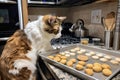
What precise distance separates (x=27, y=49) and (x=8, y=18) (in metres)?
0.58

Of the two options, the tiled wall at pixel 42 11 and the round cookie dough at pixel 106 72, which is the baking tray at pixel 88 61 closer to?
the round cookie dough at pixel 106 72

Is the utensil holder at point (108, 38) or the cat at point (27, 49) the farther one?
the utensil holder at point (108, 38)

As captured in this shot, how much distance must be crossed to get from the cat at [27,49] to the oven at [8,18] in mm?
330

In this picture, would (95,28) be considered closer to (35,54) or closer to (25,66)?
(35,54)

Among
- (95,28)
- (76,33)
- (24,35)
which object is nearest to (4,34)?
(24,35)

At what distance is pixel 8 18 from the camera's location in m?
1.33

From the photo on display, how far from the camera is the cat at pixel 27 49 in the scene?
87cm

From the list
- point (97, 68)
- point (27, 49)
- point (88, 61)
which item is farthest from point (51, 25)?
point (97, 68)

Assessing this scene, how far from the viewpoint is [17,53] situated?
93 centimetres

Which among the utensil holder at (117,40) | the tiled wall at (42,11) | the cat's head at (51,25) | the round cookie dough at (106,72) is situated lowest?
the round cookie dough at (106,72)

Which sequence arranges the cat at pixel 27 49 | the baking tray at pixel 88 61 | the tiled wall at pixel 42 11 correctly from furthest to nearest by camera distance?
1. the tiled wall at pixel 42 11
2. the cat at pixel 27 49
3. the baking tray at pixel 88 61

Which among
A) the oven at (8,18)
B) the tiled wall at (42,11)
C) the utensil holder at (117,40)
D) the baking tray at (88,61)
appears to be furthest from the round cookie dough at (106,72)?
the tiled wall at (42,11)

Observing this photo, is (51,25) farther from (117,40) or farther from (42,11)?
(42,11)

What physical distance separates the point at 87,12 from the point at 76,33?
0.37 metres
